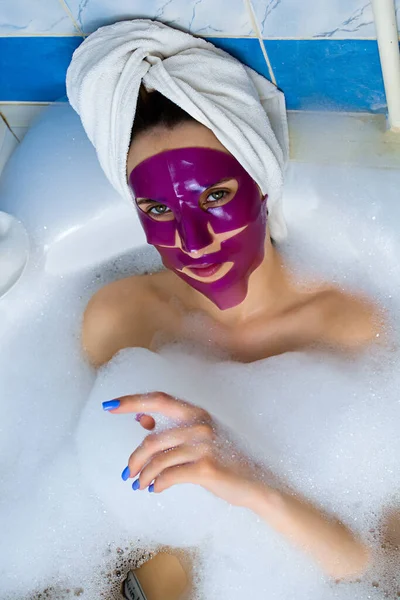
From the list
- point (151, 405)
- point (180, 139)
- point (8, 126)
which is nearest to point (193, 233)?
point (180, 139)

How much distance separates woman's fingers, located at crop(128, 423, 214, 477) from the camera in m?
1.13

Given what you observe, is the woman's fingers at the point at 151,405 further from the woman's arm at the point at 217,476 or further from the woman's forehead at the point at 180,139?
the woman's forehead at the point at 180,139

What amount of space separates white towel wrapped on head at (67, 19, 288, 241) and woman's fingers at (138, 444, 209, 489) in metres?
0.48

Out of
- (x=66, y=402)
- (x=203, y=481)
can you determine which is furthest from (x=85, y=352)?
(x=203, y=481)

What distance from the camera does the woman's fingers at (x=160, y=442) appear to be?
1132 mm

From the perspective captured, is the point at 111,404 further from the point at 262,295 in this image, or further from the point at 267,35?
the point at 267,35

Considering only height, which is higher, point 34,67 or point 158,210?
point 34,67

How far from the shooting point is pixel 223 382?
151cm

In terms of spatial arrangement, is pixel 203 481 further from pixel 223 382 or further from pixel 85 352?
pixel 85 352

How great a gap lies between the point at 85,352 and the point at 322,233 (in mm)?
596

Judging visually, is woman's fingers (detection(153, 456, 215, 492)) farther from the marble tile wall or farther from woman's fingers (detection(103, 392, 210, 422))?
the marble tile wall

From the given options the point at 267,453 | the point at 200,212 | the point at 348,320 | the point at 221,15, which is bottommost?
the point at 267,453

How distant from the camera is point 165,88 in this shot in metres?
1.16

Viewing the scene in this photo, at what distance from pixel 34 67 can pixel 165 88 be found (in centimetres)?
43
